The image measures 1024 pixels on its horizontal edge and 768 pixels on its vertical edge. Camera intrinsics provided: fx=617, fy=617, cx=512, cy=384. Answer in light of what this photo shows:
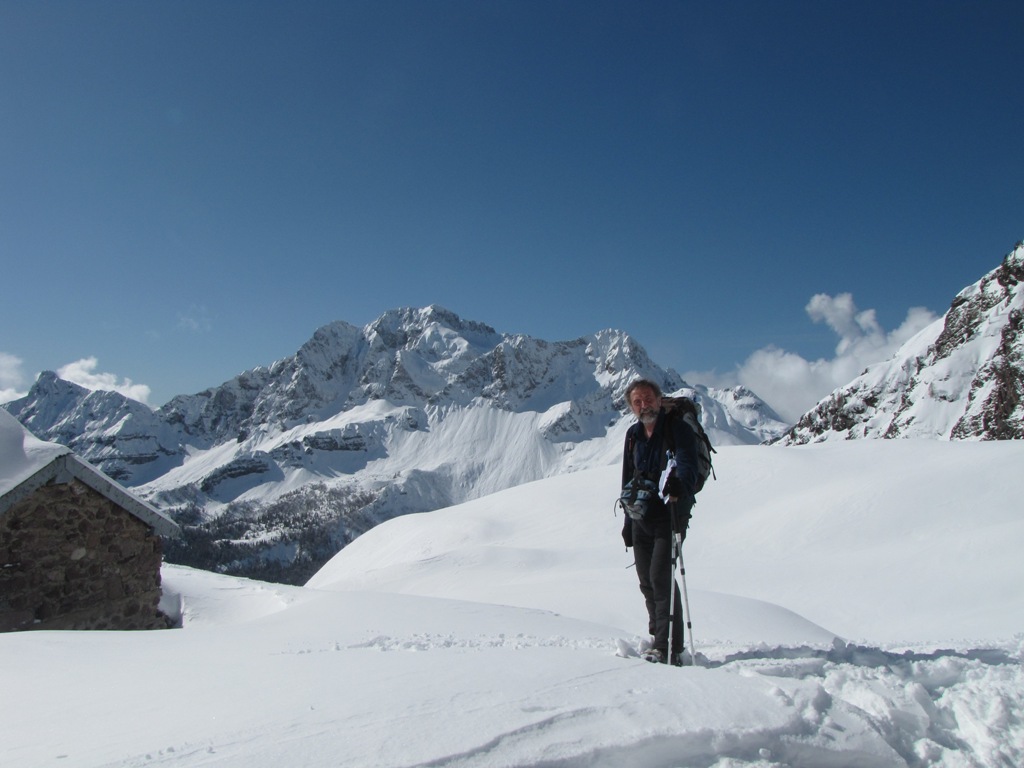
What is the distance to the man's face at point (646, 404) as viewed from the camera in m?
5.38

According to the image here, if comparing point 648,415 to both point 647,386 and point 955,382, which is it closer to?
point 647,386

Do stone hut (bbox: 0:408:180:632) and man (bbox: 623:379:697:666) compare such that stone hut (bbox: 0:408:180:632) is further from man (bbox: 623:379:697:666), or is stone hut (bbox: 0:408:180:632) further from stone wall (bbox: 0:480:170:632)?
man (bbox: 623:379:697:666)

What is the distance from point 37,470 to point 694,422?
26.0 ft

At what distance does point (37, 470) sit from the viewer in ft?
25.3

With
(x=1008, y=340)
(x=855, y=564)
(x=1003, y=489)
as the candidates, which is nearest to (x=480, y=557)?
(x=855, y=564)

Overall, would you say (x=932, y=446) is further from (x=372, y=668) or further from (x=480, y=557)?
(x=372, y=668)

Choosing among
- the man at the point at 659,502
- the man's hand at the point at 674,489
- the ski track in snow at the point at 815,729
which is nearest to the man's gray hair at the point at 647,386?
the man at the point at 659,502

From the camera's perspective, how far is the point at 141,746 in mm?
2820

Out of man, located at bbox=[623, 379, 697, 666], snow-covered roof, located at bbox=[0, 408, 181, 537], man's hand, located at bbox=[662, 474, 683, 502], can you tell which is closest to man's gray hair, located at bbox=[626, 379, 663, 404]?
man, located at bbox=[623, 379, 697, 666]

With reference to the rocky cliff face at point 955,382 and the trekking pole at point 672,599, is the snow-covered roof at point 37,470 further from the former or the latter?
the rocky cliff face at point 955,382

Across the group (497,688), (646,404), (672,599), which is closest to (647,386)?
(646,404)

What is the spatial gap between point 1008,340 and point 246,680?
82772 millimetres

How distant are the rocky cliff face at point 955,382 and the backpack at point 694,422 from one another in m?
65.4

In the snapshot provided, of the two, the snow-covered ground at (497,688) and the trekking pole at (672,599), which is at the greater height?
Answer: the trekking pole at (672,599)
